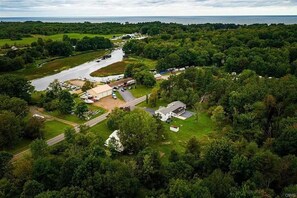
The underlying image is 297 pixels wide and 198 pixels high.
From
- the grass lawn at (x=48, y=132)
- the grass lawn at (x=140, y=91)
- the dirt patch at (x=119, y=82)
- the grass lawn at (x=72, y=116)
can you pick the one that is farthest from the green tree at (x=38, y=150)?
the dirt patch at (x=119, y=82)

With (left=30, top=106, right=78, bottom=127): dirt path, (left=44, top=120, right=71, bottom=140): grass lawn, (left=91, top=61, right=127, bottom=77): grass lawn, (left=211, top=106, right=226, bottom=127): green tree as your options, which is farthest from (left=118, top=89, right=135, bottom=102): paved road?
(left=91, top=61, right=127, bottom=77): grass lawn

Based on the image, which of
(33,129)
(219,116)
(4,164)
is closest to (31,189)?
(4,164)

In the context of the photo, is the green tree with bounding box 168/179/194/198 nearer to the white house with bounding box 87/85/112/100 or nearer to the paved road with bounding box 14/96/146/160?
the paved road with bounding box 14/96/146/160

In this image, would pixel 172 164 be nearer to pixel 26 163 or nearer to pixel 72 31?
pixel 26 163

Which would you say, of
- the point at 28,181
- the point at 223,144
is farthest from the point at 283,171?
the point at 28,181

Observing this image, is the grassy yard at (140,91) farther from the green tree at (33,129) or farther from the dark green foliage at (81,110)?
the green tree at (33,129)
